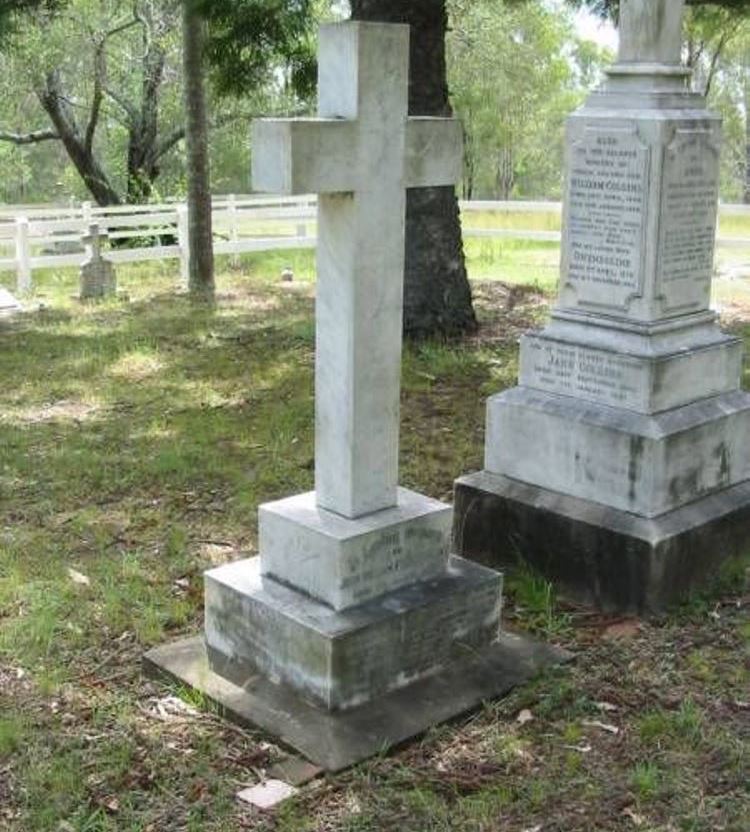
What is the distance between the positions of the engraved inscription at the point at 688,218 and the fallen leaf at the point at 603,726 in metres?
1.95

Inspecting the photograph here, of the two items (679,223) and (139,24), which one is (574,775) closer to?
(679,223)

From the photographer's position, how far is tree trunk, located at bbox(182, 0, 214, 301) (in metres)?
13.5

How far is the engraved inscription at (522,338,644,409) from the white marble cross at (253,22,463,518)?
1.35 meters

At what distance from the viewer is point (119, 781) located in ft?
11.8

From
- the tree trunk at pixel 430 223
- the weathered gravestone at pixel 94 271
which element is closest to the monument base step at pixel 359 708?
the tree trunk at pixel 430 223

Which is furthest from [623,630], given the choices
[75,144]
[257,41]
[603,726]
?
[75,144]

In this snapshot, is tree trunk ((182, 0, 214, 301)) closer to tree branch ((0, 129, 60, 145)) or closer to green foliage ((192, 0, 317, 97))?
green foliage ((192, 0, 317, 97))

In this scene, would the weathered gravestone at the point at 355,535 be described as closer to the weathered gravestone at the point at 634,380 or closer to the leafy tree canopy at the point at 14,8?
the weathered gravestone at the point at 634,380

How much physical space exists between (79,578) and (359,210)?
236 centimetres

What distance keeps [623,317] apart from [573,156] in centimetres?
75

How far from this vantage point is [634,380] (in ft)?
16.4

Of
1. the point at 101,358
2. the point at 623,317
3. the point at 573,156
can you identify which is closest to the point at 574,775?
the point at 623,317

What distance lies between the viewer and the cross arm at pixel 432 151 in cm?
396

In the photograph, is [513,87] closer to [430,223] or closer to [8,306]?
[8,306]
